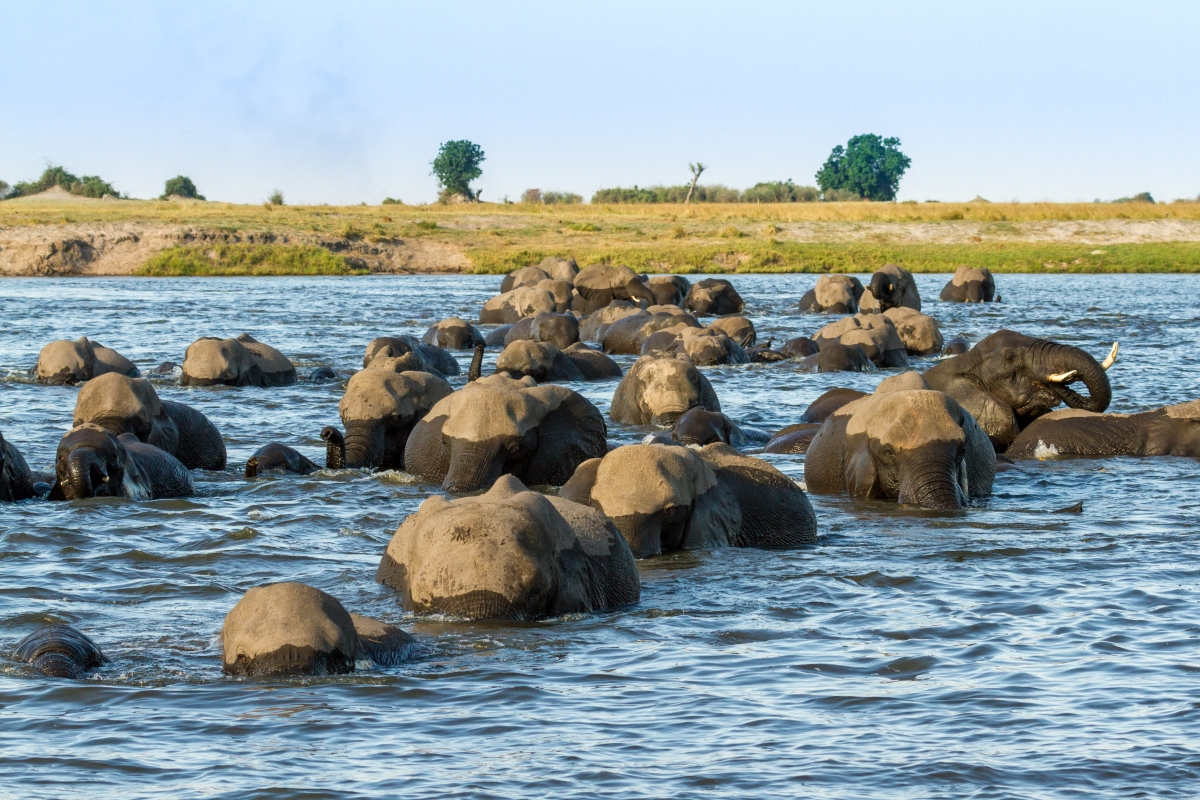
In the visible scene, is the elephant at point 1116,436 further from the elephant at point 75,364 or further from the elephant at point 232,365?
the elephant at point 75,364

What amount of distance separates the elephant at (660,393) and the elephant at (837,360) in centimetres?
653

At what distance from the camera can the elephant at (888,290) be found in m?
35.9

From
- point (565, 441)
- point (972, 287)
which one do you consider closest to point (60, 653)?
point (565, 441)

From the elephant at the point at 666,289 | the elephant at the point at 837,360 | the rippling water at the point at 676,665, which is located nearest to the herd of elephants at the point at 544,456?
the rippling water at the point at 676,665

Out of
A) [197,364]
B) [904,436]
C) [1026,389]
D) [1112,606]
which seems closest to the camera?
[1112,606]

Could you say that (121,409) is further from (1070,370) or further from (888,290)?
(888,290)

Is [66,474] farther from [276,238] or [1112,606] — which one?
[276,238]

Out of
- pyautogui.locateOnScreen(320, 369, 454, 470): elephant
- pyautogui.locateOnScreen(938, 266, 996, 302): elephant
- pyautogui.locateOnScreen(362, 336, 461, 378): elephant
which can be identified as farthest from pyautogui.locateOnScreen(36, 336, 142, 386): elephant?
pyautogui.locateOnScreen(938, 266, 996, 302): elephant

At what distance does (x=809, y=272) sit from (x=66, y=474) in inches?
1960

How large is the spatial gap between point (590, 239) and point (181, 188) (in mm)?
59030

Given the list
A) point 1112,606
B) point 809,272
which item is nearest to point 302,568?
point 1112,606

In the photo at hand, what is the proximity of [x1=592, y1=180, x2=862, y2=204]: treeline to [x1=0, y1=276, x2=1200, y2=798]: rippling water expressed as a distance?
97993mm

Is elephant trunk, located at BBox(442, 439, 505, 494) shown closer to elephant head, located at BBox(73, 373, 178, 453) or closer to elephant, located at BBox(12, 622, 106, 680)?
elephant head, located at BBox(73, 373, 178, 453)

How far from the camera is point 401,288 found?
50156mm
